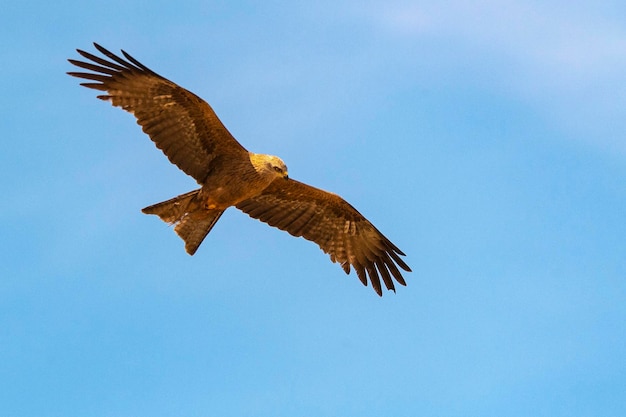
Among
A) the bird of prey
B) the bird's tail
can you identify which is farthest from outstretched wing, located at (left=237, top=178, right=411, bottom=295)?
the bird's tail

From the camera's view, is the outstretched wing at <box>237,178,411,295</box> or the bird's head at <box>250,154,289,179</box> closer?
the bird's head at <box>250,154,289,179</box>

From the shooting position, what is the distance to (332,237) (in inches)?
686

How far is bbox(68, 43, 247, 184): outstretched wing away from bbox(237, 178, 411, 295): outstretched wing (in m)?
1.42

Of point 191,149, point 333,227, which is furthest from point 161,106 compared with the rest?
point 333,227

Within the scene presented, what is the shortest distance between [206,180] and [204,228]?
0.69 m

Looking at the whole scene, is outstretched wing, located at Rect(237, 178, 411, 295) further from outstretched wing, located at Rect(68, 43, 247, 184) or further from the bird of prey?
outstretched wing, located at Rect(68, 43, 247, 184)

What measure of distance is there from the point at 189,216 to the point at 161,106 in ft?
5.18

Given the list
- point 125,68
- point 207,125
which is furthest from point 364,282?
point 125,68

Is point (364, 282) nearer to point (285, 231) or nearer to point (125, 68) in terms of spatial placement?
point (285, 231)

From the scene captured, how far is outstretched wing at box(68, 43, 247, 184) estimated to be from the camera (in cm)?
1544

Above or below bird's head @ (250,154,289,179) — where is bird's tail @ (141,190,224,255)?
below

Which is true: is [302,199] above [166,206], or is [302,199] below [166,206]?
above

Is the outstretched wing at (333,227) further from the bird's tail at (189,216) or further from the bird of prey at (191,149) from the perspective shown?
the bird's tail at (189,216)

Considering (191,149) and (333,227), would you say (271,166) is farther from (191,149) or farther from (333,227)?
(333,227)
